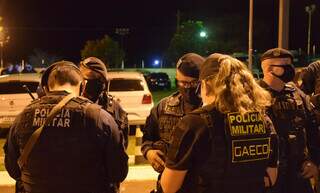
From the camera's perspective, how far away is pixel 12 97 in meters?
12.6

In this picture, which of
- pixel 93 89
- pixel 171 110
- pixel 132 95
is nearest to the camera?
pixel 171 110

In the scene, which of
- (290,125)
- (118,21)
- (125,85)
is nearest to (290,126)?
(290,125)

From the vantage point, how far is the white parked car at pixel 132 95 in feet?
43.1

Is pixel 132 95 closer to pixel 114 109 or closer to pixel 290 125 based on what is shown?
pixel 114 109

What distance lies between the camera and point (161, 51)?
92500 millimetres

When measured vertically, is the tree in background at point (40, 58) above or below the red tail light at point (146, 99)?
above

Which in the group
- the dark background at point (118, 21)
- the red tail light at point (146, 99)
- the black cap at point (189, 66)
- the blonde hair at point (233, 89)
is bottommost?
the red tail light at point (146, 99)

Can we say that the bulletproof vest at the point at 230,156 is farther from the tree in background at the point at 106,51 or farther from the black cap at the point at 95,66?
the tree in background at the point at 106,51

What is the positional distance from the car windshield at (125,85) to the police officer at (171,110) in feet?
28.8

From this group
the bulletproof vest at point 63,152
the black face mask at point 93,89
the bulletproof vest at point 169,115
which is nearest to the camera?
the bulletproof vest at point 63,152

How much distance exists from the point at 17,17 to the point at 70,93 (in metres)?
77.6

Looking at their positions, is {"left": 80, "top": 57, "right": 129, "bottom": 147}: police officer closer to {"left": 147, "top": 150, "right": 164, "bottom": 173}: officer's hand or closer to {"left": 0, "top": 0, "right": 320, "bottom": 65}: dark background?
{"left": 147, "top": 150, "right": 164, "bottom": 173}: officer's hand

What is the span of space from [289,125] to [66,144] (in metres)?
1.88

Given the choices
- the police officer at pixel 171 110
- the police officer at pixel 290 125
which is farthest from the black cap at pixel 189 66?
the police officer at pixel 290 125
